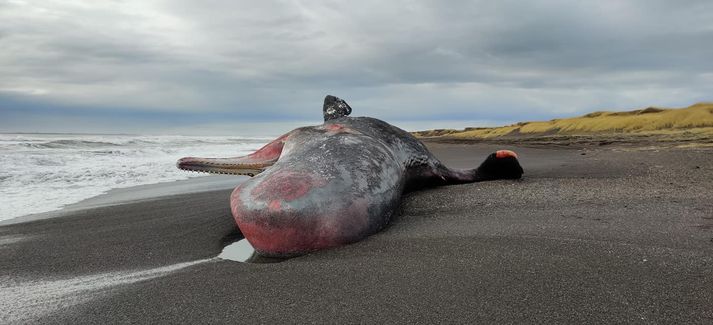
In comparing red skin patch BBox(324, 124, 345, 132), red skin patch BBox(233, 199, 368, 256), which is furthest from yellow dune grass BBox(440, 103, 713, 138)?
red skin patch BBox(233, 199, 368, 256)

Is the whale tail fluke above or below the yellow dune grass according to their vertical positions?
below

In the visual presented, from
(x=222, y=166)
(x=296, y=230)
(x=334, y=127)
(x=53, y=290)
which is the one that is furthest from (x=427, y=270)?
(x=222, y=166)

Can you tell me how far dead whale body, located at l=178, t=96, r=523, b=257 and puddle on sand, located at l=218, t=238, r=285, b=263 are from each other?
46 mm

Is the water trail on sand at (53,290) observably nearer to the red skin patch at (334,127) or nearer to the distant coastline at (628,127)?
the red skin patch at (334,127)

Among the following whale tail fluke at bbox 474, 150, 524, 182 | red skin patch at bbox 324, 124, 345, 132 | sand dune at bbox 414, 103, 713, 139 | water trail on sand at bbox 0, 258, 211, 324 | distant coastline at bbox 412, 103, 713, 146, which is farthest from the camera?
sand dune at bbox 414, 103, 713, 139

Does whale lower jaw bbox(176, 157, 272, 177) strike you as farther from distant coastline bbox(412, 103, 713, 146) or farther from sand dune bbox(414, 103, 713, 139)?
sand dune bbox(414, 103, 713, 139)

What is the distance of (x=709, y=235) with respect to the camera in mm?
2418

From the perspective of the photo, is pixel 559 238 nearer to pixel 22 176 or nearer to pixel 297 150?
pixel 297 150

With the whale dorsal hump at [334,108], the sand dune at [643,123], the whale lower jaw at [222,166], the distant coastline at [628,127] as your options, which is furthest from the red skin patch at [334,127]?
the sand dune at [643,123]

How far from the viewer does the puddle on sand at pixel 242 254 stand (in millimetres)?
2598

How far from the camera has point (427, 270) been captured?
6.93 feet

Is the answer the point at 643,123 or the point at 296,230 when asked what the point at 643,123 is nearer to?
the point at 643,123

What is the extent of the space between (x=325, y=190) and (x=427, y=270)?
85 centimetres

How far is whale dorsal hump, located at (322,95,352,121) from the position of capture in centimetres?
509
